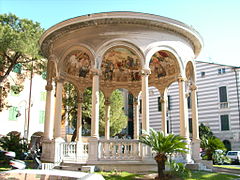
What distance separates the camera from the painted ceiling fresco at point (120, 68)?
2347cm

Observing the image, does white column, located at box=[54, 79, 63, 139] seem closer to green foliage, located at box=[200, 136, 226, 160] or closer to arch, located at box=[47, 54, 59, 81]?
arch, located at box=[47, 54, 59, 81]

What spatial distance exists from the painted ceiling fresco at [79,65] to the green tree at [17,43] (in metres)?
4.29

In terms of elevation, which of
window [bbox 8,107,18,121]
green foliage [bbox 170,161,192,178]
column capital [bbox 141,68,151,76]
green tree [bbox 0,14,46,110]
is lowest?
green foliage [bbox 170,161,192,178]

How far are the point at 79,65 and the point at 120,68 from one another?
13.0 ft

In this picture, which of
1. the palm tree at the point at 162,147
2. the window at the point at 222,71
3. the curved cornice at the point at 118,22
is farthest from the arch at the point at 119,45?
the window at the point at 222,71

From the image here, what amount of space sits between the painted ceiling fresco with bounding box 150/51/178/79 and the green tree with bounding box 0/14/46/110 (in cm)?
1045

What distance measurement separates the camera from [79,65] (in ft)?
73.5

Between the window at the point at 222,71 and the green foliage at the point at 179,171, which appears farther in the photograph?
the window at the point at 222,71

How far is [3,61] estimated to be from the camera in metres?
23.7

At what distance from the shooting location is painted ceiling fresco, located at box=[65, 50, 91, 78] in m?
21.4

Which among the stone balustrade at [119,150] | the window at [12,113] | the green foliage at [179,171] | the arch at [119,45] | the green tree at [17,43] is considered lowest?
the green foliage at [179,171]

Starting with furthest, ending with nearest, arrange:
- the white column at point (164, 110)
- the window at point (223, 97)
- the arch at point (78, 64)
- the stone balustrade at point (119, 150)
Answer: the window at point (223, 97)
the white column at point (164, 110)
the arch at point (78, 64)
the stone balustrade at point (119, 150)

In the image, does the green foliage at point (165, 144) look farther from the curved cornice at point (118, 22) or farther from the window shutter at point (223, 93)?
the window shutter at point (223, 93)

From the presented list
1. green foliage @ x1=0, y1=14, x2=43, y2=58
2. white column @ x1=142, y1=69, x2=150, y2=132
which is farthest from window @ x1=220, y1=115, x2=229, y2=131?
green foliage @ x1=0, y1=14, x2=43, y2=58
